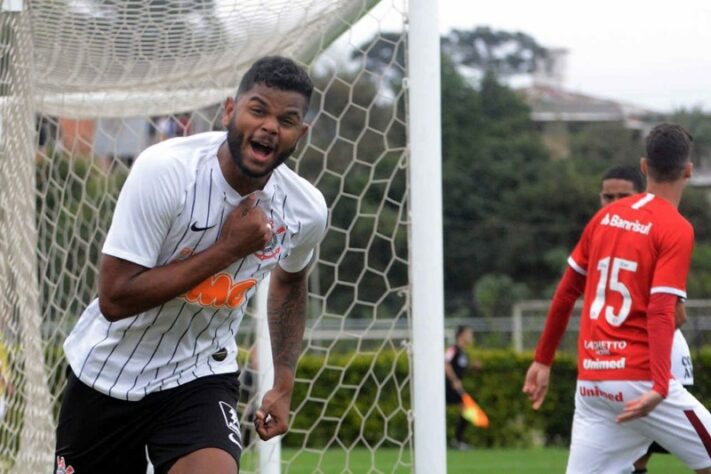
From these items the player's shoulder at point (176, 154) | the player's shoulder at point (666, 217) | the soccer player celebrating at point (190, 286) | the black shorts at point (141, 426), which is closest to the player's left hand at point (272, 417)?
the soccer player celebrating at point (190, 286)

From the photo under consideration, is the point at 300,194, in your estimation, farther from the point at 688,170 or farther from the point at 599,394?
the point at 688,170

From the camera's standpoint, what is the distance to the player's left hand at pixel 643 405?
15.6 feet

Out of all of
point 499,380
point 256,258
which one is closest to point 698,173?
point 499,380

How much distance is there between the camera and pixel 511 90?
48688mm

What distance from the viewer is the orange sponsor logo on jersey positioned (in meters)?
3.55

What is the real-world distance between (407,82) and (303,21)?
1006 mm

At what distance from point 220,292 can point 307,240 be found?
44 centimetres

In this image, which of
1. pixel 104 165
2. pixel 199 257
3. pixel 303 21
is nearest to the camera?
pixel 199 257

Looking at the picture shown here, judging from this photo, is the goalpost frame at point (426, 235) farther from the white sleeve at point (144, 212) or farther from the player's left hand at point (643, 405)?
the white sleeve at point (144, 212)

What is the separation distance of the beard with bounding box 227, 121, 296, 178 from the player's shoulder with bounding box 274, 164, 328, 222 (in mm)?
299

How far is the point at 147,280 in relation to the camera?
3.37m

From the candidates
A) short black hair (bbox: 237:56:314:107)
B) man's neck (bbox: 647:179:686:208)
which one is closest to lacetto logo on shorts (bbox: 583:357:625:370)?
man's neck (bbox: 647:179:686:208)

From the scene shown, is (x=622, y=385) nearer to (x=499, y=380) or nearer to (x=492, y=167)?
(x=499, y=380)

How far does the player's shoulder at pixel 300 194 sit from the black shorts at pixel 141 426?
0.58m
